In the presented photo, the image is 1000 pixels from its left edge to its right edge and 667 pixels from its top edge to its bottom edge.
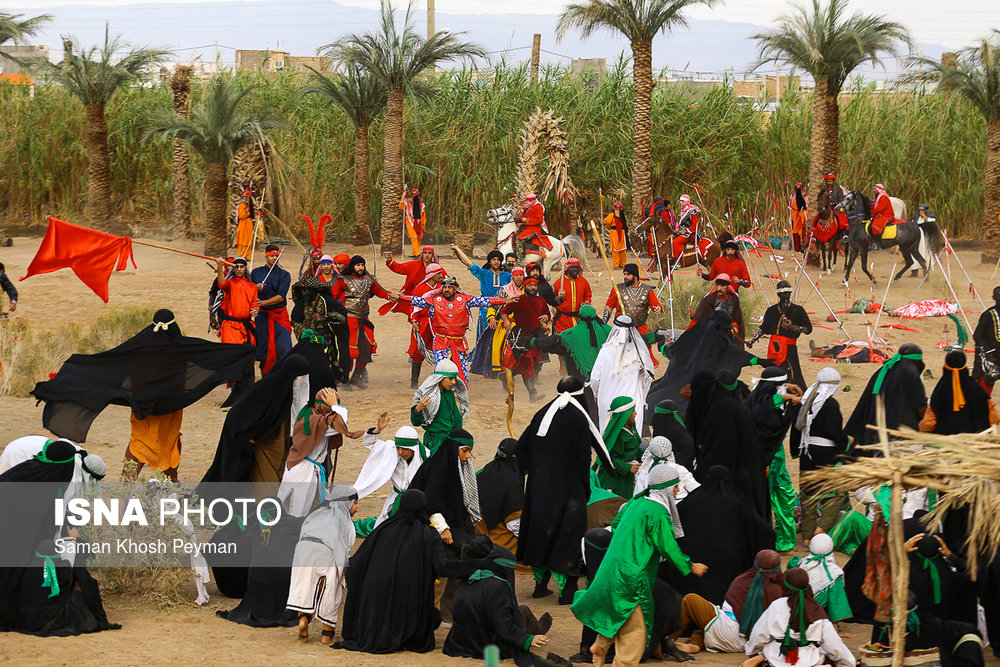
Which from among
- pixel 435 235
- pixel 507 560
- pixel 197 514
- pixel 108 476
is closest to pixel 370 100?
pixel 435 235

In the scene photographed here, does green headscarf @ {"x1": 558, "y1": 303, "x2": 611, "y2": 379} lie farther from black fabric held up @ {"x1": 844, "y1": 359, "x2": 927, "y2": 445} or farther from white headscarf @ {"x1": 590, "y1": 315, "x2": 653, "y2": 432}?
black fabric held up @ {"x1": 844, "y1": 359, "x2": 927, "y2": 445}

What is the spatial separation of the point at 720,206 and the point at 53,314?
1471cm

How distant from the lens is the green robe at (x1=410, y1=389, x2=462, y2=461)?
8.55 meters

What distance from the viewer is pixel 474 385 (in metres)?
13.7

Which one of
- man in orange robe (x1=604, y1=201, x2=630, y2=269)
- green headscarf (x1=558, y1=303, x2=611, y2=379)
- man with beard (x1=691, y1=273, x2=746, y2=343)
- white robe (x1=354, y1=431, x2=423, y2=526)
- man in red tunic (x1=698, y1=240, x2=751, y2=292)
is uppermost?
man in orange robe (x1=604, y1=201, x2=630, y2=269)

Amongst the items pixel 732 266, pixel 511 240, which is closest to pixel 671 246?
pixel 511 240

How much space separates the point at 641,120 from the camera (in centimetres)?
2311

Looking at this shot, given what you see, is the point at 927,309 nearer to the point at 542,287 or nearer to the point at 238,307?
the point at 542,287

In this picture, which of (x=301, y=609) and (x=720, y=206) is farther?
(x=720, y=206)

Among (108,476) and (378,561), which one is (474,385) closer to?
(108,476)

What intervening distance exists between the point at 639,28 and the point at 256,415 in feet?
52.9

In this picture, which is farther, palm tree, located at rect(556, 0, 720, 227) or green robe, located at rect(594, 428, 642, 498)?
palm tree, located at rect(556, 0, 720, 227)

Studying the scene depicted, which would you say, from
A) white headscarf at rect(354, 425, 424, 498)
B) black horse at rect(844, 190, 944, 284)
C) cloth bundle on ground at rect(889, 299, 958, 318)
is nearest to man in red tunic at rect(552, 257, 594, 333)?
white headscarf at rect(354, 425, 424, 498)

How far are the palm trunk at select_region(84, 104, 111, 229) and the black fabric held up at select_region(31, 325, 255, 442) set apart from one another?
51.3 ft
